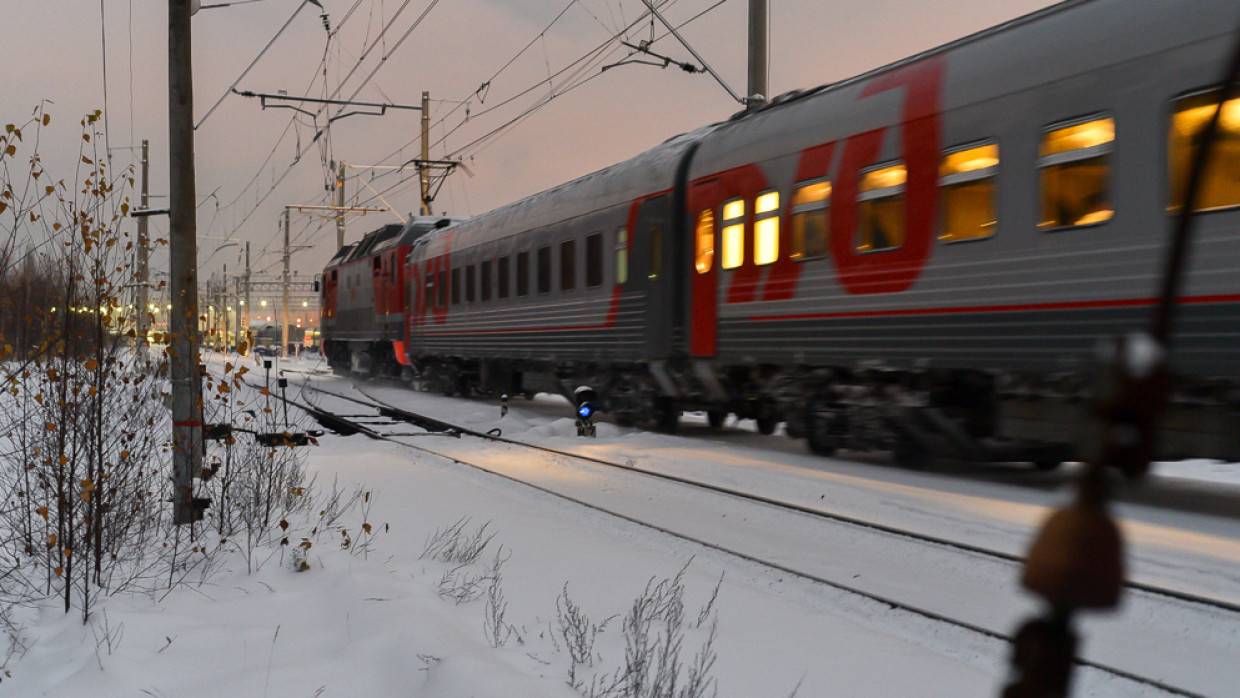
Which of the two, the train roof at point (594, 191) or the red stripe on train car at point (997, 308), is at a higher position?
the train roof at point (594, 191)

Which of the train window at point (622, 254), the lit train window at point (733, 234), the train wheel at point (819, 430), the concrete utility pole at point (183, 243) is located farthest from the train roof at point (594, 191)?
the concrete utility pole at point (183, 243)

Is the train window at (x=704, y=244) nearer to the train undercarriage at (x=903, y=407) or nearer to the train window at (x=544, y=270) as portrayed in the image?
the train undercarriage at (x=903, y=407)

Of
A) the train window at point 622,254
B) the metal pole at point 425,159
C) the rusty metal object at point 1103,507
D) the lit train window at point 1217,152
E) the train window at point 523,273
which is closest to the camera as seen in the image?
the rusty metal object at point 1103,507

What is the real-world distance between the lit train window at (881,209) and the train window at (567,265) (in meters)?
7.06

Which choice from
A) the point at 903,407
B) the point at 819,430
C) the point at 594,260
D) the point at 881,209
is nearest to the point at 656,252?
the point at 594,260

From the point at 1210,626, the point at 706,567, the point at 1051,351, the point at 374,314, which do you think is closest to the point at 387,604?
the point at 706,567

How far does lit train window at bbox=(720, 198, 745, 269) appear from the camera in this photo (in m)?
12.2

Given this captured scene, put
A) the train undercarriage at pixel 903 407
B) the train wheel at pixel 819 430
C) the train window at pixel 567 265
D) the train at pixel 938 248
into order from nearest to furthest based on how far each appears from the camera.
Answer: the train at pixel 938 248
the train undercarriage at pixel 903 407
the train wheel at pixel 819 430
the train window at pixel 567 265

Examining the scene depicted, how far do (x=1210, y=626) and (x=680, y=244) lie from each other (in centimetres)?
917

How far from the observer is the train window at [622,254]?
14711 mm

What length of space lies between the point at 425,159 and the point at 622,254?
17.2 meters

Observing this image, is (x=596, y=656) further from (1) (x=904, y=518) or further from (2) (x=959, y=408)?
(2) (x=959, y=408)

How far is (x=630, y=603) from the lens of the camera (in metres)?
5.91

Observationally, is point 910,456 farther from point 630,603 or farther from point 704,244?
point 630,603
